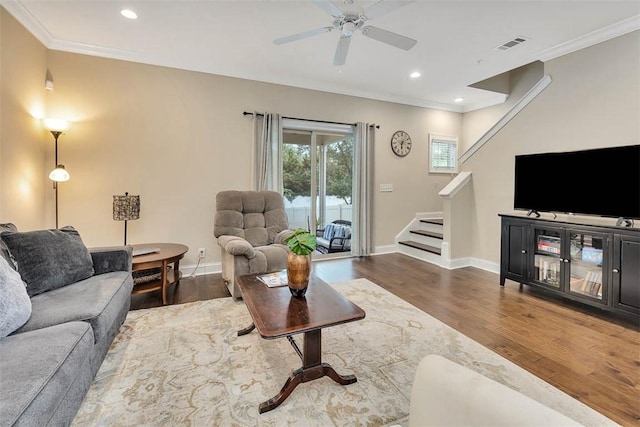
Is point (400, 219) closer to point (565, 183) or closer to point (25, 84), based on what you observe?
point (565, 183)

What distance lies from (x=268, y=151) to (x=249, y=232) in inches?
53.4

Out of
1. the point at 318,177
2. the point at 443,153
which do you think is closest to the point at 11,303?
the point at 318,177

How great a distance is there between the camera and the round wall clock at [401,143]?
5.44 meters

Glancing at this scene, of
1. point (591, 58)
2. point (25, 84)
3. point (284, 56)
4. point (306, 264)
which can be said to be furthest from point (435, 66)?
point (25, 84)

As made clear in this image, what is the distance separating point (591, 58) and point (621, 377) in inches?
130

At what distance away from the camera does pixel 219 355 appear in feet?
7.04

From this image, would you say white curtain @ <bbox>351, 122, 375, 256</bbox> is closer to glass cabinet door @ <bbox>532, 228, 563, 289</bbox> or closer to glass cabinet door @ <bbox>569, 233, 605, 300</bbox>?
glass cabinet door @ <bbox>532, 228, 563, 289</bbox>

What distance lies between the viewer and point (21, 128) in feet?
9.69

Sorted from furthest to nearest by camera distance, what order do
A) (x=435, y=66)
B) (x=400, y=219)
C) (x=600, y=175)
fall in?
(x=400, y=219) → (x=435, y=66) → (x=600, y=175)

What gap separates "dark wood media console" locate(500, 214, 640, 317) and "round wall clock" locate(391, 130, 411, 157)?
2.35 meters

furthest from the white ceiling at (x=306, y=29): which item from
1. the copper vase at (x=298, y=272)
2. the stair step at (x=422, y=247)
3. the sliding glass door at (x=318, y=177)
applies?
the stair step at (x=422, y=247)

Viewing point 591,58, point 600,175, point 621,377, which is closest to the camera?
point 621,377

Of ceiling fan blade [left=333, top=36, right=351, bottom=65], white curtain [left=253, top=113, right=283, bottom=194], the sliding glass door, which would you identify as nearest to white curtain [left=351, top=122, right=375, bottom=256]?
the sliding glass door

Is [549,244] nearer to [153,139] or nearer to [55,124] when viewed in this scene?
[153,139]
